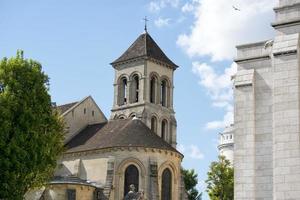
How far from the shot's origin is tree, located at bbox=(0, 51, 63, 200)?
101 ft

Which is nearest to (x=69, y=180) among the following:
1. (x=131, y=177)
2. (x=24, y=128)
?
(x=131, y=177)

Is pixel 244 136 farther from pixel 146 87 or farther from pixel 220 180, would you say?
pixel 146 87

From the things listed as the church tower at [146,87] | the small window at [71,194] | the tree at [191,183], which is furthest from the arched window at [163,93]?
the small window at [71,194]

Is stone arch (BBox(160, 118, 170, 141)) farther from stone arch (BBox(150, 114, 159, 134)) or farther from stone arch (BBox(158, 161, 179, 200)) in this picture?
stone arch (BBox(158, 161, 179, 200))

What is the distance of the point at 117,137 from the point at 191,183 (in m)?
23.1

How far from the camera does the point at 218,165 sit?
58.9 m

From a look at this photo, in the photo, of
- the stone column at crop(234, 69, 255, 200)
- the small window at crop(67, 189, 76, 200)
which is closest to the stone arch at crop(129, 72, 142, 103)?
the small window at crop(67, 189, 76, 200)

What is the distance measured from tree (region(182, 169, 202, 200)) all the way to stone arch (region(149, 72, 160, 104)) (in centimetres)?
947

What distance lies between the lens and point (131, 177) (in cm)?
5212

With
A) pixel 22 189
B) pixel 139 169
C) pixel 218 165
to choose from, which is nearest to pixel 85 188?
pixel 139 169

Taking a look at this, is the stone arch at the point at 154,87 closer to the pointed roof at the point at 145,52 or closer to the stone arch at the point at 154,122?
the stone arch at the point at 154,122

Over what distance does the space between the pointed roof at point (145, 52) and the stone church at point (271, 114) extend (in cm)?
4713

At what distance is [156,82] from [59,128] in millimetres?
35458

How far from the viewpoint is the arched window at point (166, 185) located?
53406mm
